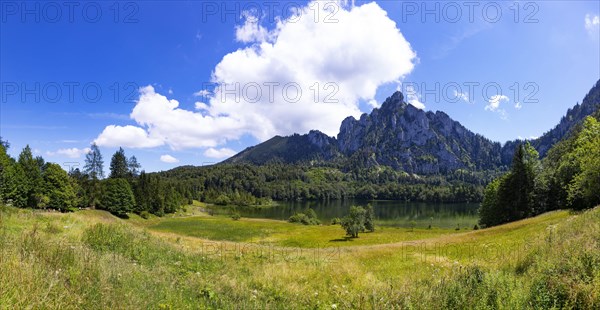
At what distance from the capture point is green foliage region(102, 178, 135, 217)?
8856 centimetres

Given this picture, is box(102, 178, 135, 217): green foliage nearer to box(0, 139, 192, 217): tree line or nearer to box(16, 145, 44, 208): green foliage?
box(0, 139, 192, 217): tree line

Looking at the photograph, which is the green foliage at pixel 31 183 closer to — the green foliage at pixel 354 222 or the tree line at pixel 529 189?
the green foliage at pixel 354 222

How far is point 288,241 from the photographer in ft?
185

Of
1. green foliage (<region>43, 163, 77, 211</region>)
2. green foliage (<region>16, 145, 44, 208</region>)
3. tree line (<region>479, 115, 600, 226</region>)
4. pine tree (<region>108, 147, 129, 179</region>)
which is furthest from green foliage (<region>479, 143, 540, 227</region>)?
pine tree (<region>108, 147, 129, 179</region>)

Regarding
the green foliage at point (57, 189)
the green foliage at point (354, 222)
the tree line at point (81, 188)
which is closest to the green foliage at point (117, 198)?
the tree line at point (81, 188)

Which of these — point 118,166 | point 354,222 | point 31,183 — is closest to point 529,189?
point 354,222

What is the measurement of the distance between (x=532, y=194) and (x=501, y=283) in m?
68.9

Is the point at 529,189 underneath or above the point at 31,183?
underneath

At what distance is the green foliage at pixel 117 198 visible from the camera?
88562mm

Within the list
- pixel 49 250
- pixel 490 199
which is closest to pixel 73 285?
pixel 49 250

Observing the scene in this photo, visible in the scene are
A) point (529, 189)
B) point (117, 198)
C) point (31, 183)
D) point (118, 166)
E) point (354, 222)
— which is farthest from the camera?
point (118, 166)

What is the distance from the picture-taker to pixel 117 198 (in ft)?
292

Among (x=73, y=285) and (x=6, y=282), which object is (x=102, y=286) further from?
(x=6, y=282)

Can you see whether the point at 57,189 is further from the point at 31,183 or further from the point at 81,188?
the point at 81,188
